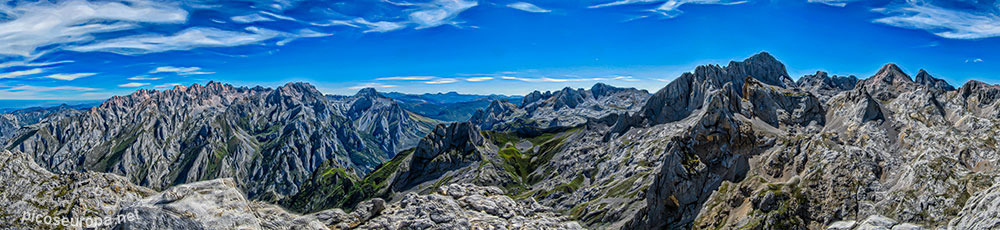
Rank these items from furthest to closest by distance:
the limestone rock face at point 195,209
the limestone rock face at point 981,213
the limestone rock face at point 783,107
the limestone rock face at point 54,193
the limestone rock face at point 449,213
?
the limestone rock face at point 783,107 < the limestone rock face at point 449,213 < the limestone rock face at point 54,193 < the limestone rock face at point 981,213 < the limestone rock face at point 195,209

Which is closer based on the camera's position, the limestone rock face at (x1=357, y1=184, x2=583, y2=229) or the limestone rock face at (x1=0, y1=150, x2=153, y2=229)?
the limestone rock face at (x1=0, y1=150, x2=153, y2=229)

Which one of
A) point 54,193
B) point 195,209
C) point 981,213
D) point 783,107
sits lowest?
point 981,213

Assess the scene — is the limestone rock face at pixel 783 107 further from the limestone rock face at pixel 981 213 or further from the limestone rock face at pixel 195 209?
the limestone rock face at pixel 195 209

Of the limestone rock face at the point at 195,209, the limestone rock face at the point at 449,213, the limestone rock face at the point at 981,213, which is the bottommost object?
the limestone rock face at the point at 449,213

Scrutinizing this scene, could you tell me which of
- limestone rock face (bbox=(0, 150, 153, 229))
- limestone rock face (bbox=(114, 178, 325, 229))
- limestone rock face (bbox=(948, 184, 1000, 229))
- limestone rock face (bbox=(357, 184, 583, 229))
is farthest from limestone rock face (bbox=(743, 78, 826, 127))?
limestone rock face (bbox=(0, 150, 153, 229))

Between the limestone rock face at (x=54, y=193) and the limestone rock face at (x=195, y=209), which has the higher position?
the limestone rock face at (x=195, y=209)

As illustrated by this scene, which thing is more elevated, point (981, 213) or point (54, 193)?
point (54, 193)

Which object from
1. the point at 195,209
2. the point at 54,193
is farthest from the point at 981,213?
the point at 54,193

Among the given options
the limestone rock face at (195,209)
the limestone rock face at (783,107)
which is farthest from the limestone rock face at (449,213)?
the limestone rock face at (783,107)

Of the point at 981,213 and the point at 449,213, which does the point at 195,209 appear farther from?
the point at 981,213

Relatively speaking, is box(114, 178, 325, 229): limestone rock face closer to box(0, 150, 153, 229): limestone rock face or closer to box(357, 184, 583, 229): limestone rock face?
box(357, 184, 583, 229): limestone rock face

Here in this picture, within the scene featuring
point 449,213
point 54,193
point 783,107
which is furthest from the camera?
point 783,107

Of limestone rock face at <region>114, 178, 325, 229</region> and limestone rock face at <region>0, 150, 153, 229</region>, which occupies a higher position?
limestone rock face at <region>114, 178, 325, 229</region>

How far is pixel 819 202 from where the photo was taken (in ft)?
256
